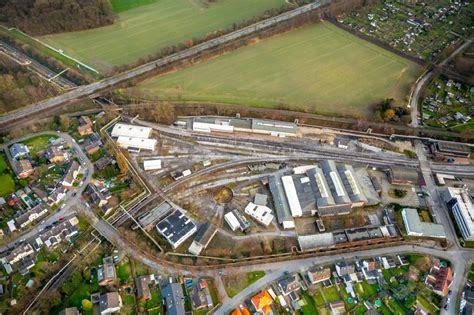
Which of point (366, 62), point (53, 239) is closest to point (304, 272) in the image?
point (53, 239)

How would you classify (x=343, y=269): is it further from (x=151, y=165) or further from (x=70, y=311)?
(x=70, y=311)

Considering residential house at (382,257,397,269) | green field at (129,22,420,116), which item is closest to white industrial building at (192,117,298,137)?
→ green field at (129,22,420,116)

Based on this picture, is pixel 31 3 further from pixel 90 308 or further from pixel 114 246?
pixel 90 308

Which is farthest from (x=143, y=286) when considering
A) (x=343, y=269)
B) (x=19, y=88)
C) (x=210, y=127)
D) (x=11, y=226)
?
(x=19, y=88)

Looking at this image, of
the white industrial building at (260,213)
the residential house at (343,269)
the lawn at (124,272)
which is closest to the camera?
the lawn at (124,272)

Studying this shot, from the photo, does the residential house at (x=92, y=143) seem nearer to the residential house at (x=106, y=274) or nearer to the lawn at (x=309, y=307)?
the residential house at (x=106, y=274)

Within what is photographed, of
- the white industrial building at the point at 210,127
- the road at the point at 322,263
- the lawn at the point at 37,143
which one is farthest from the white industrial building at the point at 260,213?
the lawn at the point at 37,143

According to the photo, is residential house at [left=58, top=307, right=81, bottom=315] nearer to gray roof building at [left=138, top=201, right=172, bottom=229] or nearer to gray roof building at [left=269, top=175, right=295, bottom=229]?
gray roof building at [left=138, top=201, right=172, bottom=229]
